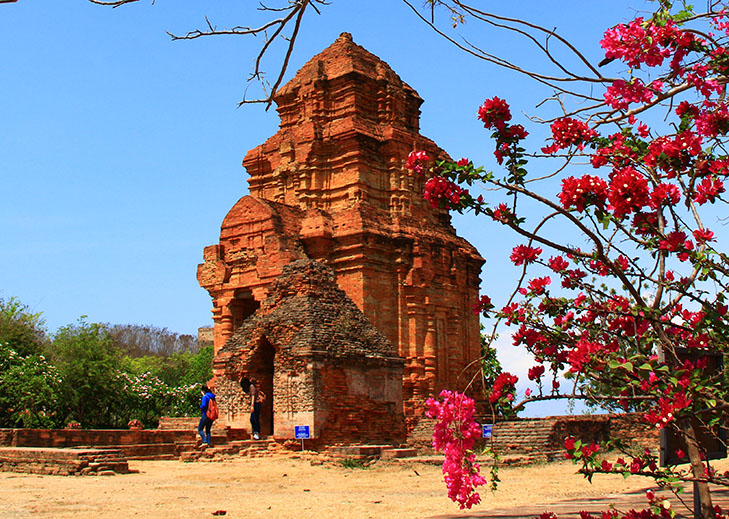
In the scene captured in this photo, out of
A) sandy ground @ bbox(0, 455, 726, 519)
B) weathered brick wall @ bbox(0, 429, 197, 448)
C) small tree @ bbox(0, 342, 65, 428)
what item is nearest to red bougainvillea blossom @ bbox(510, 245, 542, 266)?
sandy ground @ bbox(0, 455, 726, 519)

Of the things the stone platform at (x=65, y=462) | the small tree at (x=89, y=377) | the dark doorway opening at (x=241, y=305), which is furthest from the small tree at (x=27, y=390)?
the stone platform at (x=65, y=462)

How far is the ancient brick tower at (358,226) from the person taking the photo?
2358cm

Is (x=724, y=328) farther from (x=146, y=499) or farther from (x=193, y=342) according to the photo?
A: (x=193, y=342)

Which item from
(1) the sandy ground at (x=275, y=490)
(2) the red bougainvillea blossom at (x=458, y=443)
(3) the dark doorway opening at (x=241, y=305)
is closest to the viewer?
(2) the red bougainvillea blossom at (x=458, y=443)

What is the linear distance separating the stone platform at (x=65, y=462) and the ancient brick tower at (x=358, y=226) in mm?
9030

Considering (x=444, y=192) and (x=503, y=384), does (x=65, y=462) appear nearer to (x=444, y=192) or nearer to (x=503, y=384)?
(x=503, y=384)

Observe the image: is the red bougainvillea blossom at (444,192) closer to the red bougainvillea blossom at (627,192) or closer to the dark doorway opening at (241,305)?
the red bougainvillea blossom at (627,192)

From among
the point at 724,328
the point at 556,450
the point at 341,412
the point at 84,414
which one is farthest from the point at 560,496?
the point at 84,414

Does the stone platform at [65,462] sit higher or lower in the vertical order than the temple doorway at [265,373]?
lower

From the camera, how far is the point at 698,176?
5.54m

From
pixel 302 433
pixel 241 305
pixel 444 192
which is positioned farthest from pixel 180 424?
pixel 444 192

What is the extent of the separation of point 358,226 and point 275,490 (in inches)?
492

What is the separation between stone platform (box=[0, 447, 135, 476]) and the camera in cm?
1357

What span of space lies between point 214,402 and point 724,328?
13.9 metres
